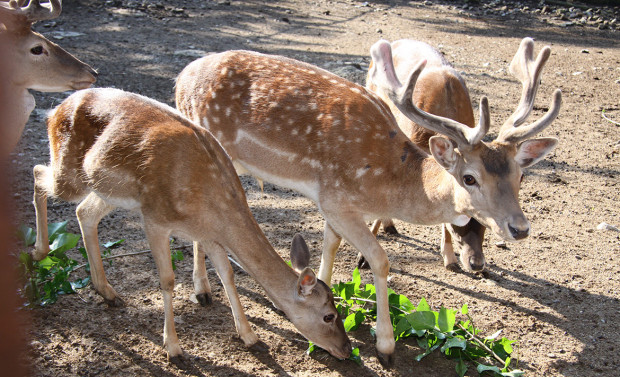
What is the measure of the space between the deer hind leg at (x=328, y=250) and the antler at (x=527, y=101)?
1.36 meters

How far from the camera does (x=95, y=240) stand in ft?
14.5

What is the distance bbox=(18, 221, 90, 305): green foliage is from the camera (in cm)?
421

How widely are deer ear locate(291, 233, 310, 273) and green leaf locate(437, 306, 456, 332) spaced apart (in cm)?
93

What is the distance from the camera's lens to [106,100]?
4.27 m

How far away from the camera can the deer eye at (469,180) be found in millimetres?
3869

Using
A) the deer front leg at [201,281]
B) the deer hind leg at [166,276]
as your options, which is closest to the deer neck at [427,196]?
the deer front leg at [201,281]

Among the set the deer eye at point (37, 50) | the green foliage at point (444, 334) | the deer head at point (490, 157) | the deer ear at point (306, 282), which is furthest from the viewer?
the deer eye at point (37, 50)

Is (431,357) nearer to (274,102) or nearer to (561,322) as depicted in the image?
(561,322)

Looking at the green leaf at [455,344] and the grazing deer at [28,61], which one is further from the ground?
the grazing deer at [28,61]

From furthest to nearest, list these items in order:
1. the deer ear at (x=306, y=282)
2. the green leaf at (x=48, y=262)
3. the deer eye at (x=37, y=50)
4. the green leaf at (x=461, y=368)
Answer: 1. the deer eye at (x=37, y=50)
2. the green leaf at (x=48, y=262)
3. the green leaf at (x=461, y=368)
4. the deer ear at (x=306, y=282)

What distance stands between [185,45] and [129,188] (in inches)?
245

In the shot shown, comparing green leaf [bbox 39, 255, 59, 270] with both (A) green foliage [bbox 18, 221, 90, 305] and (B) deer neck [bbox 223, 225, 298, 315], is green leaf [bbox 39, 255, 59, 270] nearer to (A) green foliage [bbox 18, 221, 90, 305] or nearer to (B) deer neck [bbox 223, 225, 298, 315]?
(A) green foliage [bbox 18, 221, 90, 305]

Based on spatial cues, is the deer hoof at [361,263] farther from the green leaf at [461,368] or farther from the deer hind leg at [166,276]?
the deer hind leg at [166,276]

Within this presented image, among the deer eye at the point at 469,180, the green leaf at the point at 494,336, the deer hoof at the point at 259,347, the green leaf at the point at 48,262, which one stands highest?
the deer eye at the point at 469,180
